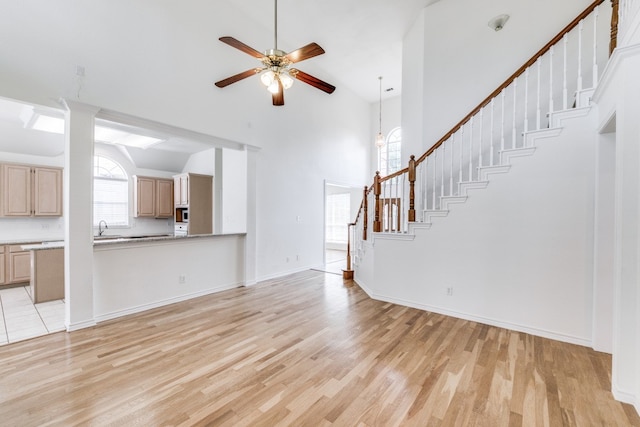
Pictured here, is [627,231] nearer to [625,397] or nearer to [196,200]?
[625,397]

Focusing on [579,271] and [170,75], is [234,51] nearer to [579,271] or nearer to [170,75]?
[170,75]

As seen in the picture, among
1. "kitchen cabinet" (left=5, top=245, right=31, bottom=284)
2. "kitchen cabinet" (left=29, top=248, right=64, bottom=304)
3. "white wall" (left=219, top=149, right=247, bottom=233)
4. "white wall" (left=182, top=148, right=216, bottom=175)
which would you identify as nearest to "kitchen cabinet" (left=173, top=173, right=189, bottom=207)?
"white wall" (left=182, top=148, right=216, bottom=175)

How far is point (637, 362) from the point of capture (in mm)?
1868

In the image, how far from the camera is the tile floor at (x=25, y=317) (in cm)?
309

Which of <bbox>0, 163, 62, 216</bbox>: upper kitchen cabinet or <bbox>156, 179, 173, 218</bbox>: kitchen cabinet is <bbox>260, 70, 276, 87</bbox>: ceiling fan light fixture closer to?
<bbox>0, 163, 62, 216</bbox>: upper kitchen cabinet

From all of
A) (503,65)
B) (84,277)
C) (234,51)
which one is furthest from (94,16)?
(503,65)

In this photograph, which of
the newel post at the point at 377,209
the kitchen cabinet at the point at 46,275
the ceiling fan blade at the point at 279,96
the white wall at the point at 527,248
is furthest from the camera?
the newel post at the point at 377,209

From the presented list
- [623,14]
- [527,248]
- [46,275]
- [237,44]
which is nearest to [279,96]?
[237,44]

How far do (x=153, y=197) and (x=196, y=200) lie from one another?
180 cm

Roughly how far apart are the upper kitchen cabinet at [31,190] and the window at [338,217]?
7233 millimetres

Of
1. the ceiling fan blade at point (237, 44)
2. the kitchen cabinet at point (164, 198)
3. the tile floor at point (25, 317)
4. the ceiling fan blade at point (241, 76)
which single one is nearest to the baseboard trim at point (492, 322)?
the ceiling fan blade at point (241, 76)

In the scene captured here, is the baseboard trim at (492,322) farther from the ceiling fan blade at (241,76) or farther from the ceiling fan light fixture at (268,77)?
the ceiling fan blade at (241,76)

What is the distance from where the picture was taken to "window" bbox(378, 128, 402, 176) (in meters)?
8.49

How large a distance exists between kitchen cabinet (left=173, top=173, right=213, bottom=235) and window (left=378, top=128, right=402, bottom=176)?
16.6 feet
